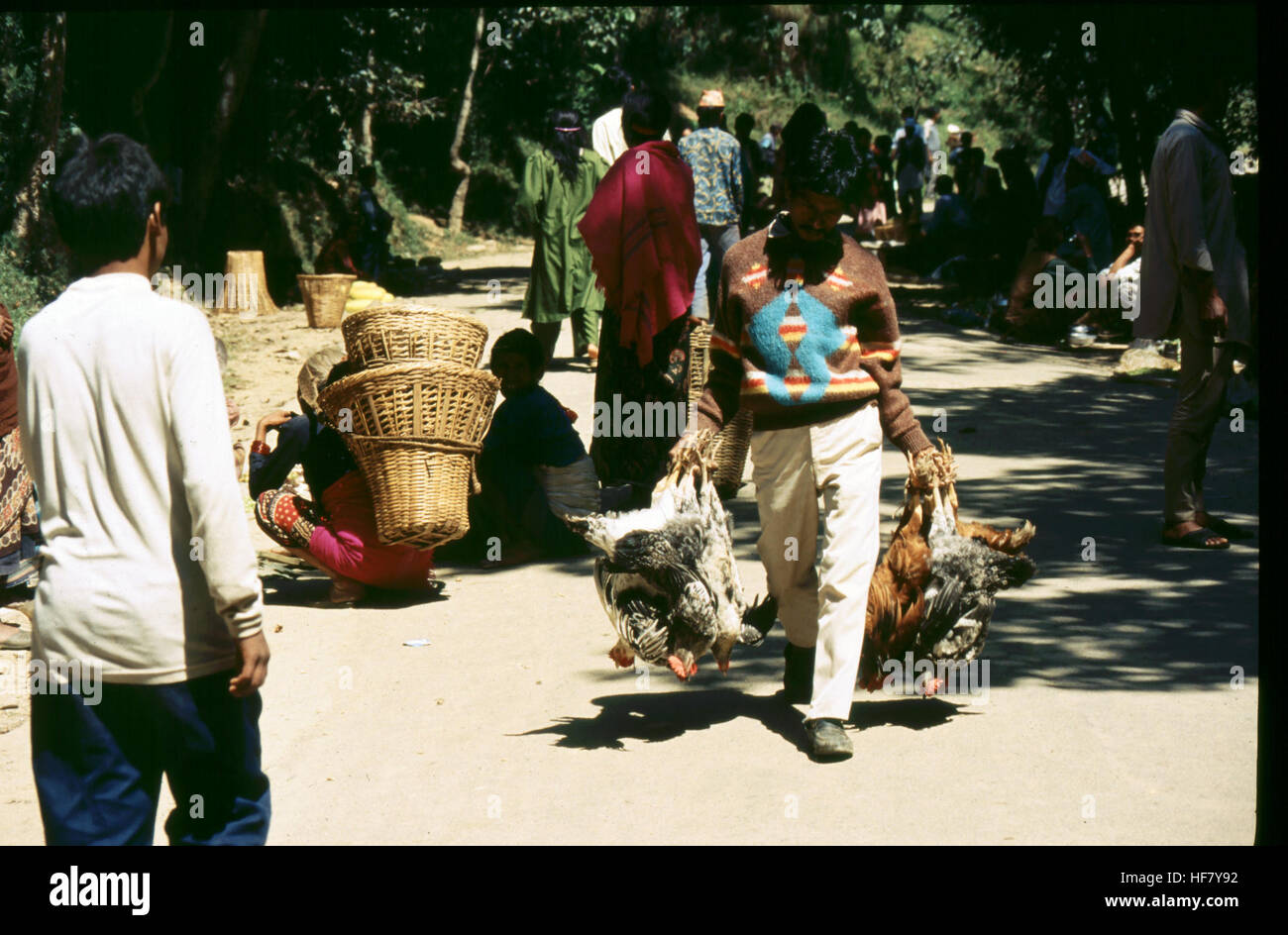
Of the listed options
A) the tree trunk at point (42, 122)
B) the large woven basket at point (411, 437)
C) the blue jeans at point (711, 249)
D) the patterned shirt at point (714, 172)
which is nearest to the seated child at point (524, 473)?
the large woven basket at point (411, 437)

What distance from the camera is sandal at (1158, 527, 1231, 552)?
25.1 feet

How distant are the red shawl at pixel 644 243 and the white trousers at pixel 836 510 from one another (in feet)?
10.4

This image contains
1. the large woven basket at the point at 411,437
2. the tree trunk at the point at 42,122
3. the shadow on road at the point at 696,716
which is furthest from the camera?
the tree trunk at the point at 42,122

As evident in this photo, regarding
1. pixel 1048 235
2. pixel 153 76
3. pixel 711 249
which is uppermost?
pixel 153 76

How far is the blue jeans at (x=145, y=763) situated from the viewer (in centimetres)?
323

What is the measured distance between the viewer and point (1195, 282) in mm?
7461

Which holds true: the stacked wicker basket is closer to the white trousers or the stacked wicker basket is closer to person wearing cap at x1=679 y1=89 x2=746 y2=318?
the white trousers

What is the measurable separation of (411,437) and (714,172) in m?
5.60

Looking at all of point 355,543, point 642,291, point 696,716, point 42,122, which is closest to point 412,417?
point 355,543

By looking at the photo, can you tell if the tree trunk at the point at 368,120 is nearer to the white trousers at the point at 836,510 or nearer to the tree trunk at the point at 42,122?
the tree trunk at the point at 42,122

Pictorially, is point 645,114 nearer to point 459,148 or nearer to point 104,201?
point 104,201

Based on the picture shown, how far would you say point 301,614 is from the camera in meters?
7.14

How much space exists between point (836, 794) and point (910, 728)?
0.74 metres
